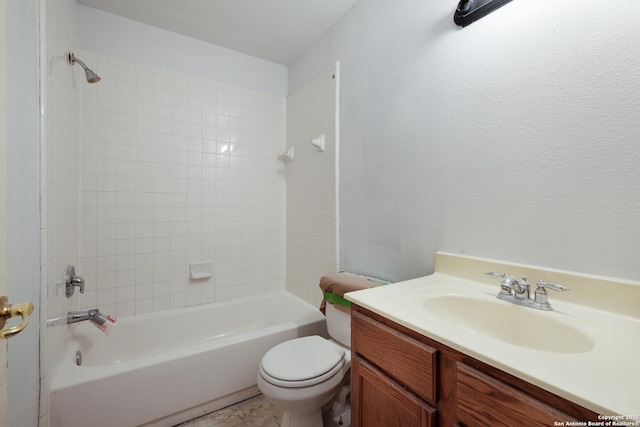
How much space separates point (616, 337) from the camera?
0.63 metres

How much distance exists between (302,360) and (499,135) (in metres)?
1.31

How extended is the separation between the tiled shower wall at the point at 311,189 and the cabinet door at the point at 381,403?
38.2 inches

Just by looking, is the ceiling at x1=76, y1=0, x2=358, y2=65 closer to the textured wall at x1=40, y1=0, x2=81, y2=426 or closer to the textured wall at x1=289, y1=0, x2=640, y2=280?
the textured wall at x1=289, y1=0, x2=640, y2=280

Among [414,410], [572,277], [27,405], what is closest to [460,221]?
[572,277]

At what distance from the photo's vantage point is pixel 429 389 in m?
0.68

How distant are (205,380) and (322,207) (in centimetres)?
129

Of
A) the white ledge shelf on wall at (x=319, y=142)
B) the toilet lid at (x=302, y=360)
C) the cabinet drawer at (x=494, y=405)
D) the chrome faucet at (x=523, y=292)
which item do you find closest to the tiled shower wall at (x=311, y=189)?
the white ledge shelf on wall at (x=319, y=142)

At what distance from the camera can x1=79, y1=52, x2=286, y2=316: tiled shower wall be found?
5.86 feet

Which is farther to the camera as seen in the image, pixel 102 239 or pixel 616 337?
pixel 102 239

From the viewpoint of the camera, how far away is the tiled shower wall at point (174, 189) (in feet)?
5.86

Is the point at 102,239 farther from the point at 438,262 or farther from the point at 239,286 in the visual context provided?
the point at 438,262

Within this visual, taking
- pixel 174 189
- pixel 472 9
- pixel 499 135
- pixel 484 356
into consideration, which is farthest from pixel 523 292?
pixel 174 189

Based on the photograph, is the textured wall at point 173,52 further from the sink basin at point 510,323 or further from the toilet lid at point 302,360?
the sink basin at point 510,323

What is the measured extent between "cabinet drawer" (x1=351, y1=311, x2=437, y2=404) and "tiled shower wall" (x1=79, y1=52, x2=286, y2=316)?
1580 millimetres
